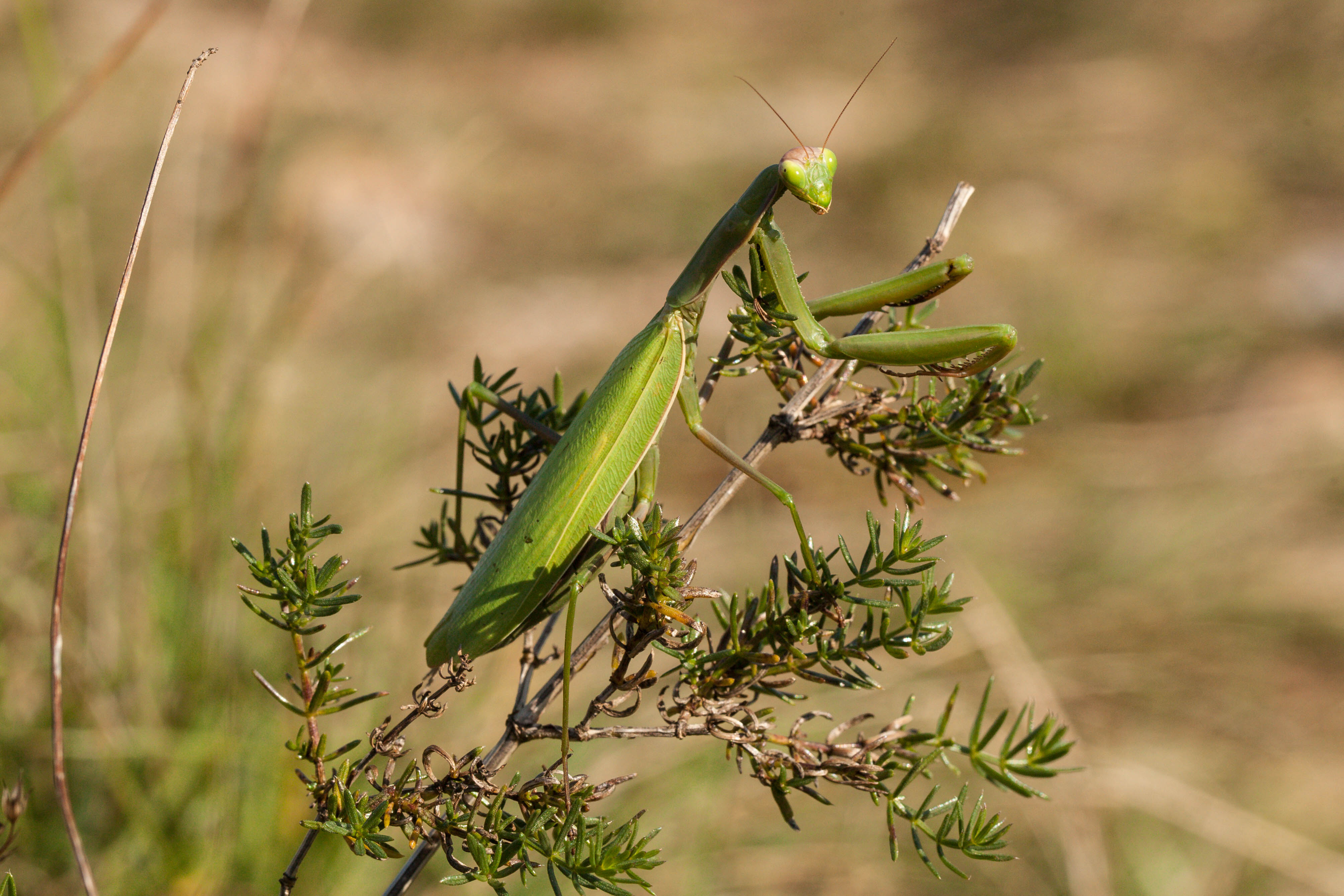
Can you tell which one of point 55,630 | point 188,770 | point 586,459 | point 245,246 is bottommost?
point 188,770

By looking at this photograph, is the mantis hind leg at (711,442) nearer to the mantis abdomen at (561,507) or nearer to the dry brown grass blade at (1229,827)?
the mantis abdomen at (561,507)

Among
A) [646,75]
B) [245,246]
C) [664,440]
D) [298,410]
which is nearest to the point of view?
[245,246]

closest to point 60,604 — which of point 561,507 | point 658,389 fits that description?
point 561,507

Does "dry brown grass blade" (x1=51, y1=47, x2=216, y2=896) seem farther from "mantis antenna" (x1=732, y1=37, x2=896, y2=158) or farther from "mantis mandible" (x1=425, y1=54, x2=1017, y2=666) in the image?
"mantis antenna" (x1=732, y1=37, x2=896, y2=158)

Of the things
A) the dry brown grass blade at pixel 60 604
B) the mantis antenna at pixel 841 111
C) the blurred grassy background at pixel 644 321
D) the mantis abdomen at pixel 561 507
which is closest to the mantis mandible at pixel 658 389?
the mantis abdomen at pixel 561 507

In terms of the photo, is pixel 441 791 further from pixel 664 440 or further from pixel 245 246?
pixel 664 440

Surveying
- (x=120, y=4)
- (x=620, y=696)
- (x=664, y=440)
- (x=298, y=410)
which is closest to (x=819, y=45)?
(x=664, y=440)

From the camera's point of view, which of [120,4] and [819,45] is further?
[819,45]
